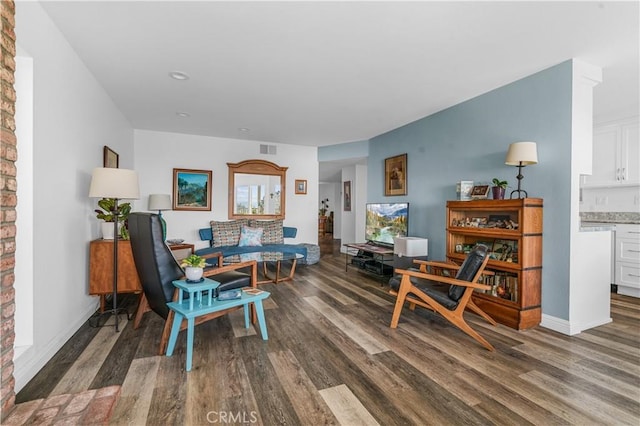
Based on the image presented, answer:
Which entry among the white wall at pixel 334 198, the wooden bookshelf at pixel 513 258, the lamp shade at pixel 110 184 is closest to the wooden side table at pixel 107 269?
the lamp shade at pixel 110 184

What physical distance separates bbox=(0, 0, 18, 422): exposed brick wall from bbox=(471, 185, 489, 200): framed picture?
3999 mm

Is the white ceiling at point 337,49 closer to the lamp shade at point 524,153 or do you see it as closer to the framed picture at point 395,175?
the lamp shade at point 524,153

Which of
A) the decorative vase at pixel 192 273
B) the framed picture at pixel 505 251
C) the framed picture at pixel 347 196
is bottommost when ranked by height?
the decorative vase at pixel 192 273

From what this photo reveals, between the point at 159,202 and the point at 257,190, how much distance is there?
1.91 m

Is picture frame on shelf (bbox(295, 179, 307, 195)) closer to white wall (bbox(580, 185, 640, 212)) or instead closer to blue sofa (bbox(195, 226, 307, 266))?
blue sofa (bbox(195, 226, 307, 266))

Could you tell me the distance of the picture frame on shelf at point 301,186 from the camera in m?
6.85

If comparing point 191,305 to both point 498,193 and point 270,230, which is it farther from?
point 270,230

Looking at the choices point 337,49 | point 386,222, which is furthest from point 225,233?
point 337,49

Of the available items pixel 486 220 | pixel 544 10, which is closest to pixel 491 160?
pixel 486 220

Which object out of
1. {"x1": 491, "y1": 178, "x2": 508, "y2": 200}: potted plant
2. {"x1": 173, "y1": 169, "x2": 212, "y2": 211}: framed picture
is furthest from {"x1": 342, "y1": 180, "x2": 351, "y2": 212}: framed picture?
{"x1": 491, "y1": 178, "x2": 508, "y2": 200}: potted plant

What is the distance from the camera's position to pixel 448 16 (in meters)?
2.25

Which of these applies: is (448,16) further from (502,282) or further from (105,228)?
(105,228)

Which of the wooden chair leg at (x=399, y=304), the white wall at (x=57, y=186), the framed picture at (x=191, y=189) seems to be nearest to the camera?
the white wall at (x=57, y=186)

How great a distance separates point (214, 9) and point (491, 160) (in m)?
3.29
